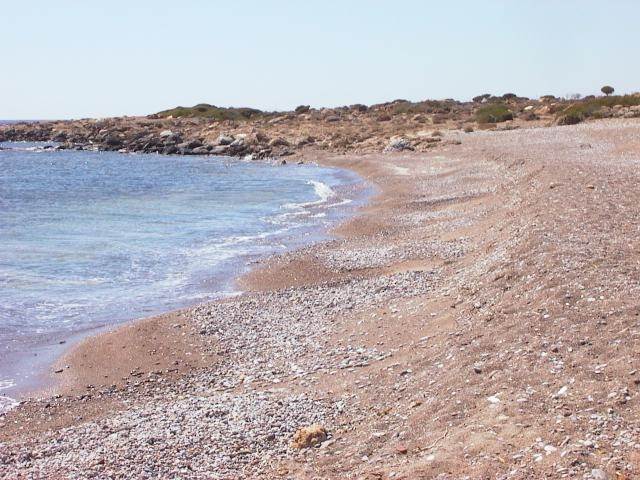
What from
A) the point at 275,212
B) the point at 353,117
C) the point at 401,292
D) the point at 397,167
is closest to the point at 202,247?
the point at 275,212

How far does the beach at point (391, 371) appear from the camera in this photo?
7.18 meters

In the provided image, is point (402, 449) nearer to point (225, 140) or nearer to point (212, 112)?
point (225, 140)

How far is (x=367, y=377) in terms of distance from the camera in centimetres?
1012

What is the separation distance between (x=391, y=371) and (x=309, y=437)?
2.15m

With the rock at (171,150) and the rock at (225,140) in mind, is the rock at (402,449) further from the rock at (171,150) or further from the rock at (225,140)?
the rock at (171,150)

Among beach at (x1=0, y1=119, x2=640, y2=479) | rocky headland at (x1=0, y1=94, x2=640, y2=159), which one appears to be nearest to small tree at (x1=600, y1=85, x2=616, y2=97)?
rocky headland at (x1=0, y1=94, x2=640, y2=159)

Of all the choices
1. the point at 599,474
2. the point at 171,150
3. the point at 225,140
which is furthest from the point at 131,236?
the point at 171,150

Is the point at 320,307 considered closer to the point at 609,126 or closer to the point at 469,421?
the point at 469,421

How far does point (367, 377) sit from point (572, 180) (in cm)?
1299

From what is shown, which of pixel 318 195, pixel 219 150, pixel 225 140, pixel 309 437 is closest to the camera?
pixel 309 437

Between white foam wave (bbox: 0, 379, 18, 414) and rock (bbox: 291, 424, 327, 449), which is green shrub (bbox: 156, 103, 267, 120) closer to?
white foam wave (bbox: 0, 379, 18, 414)

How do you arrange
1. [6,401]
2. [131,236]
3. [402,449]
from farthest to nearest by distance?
[131,236] → [6,401] → [402,449]

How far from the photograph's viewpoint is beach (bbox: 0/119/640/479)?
718 centimetres

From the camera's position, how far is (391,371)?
396 inches
